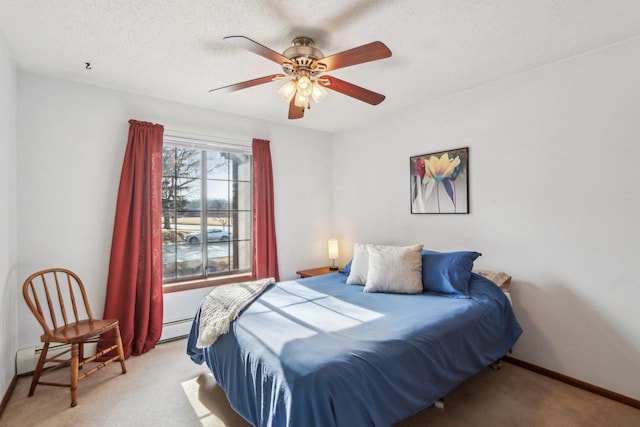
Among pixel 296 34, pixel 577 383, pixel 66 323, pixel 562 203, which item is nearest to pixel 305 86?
pixel 296 34

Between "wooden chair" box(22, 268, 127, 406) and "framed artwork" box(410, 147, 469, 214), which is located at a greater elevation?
"framed artwork" box(410, 147, 469, 214)

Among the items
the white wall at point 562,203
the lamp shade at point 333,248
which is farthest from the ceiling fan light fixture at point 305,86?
the lamp shade at point 333,248

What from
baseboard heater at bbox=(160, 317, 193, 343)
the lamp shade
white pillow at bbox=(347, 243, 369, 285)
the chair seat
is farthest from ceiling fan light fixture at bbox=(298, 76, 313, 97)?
baseboard heater at bbox=(160, 317, 193, 343)

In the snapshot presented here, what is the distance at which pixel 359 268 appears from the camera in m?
3.06

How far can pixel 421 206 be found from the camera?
3.41m

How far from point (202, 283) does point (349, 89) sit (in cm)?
257

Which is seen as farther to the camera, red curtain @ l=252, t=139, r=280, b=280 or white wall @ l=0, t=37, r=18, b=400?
red curtain @ l=252, t=139, r=280, b=280

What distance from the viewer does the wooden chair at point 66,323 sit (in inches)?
89.0

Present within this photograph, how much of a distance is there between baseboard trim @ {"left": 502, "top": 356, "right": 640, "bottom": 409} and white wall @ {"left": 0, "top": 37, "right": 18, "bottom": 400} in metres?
3.89

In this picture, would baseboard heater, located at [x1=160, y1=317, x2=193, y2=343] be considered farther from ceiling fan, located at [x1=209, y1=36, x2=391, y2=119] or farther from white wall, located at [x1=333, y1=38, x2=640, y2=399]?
white wall, located at [x1=333, y1=38, x2=640, y2=399]

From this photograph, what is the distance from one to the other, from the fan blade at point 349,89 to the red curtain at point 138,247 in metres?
1.91

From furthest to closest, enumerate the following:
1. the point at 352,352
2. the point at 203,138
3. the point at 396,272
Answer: the point at 203,138
the point at 396,272
the point at 352,352

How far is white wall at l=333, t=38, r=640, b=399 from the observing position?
2.19 metres

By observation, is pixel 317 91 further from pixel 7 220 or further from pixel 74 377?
pixel 74 377
